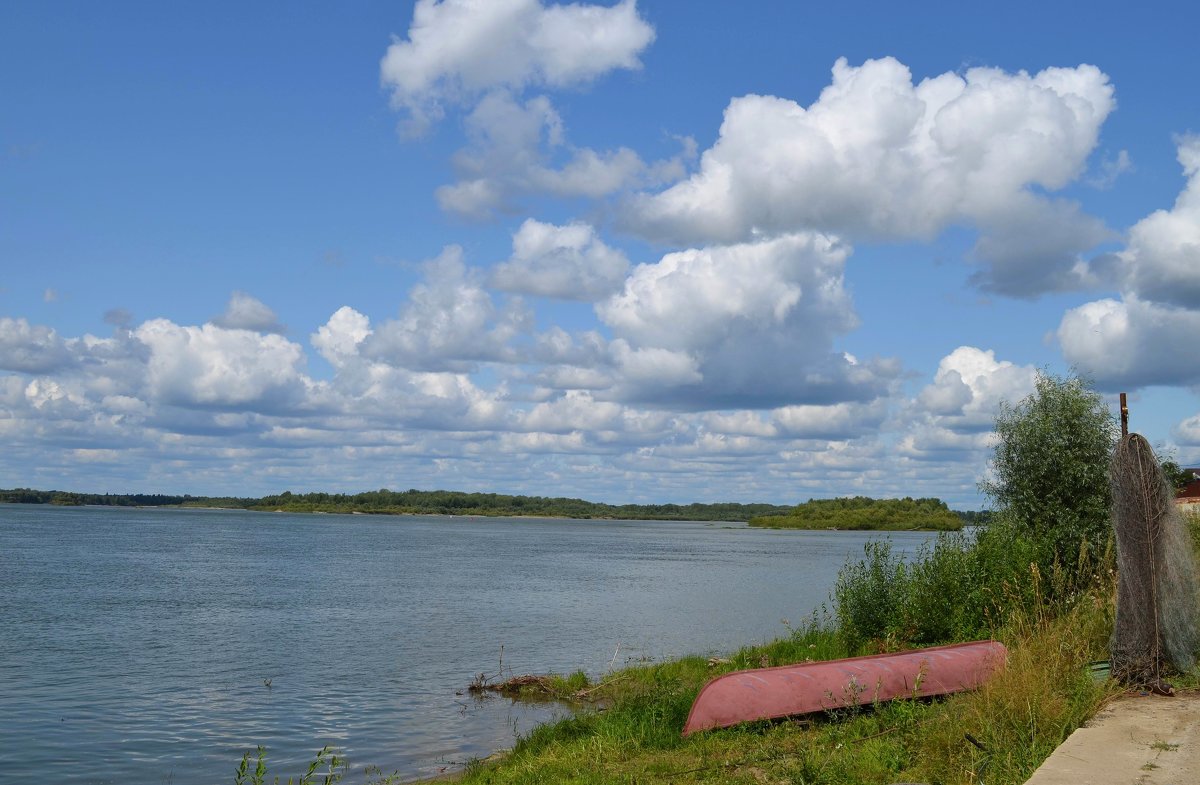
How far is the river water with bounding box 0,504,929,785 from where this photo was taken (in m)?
17.7

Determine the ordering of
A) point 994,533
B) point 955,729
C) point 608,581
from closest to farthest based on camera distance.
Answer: point 955,729, point 994,533, point 608,581

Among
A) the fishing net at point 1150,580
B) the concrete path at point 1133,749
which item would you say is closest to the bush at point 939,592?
the fishing net at point 1150,580

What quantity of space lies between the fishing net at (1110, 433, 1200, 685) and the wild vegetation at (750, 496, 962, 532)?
144 meters

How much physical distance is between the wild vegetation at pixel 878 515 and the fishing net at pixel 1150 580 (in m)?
144

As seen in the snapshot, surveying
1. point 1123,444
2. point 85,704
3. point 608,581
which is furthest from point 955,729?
point 608,581

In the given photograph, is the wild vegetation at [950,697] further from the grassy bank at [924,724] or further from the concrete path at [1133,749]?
the concrete path at [1133,749]

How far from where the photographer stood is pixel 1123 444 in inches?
466

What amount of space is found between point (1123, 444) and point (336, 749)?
13708mm

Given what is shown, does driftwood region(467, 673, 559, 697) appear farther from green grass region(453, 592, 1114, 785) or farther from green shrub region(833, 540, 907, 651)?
green grass region(453, 592, 1114, 785)

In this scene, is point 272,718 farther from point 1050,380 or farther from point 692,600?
point 692,600

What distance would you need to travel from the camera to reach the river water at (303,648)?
17.7m

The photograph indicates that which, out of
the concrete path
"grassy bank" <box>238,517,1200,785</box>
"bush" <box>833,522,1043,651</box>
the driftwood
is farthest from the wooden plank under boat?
the driftwood

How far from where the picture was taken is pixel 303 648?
29.4 metres

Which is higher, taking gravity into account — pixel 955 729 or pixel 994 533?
pixel 994 533
